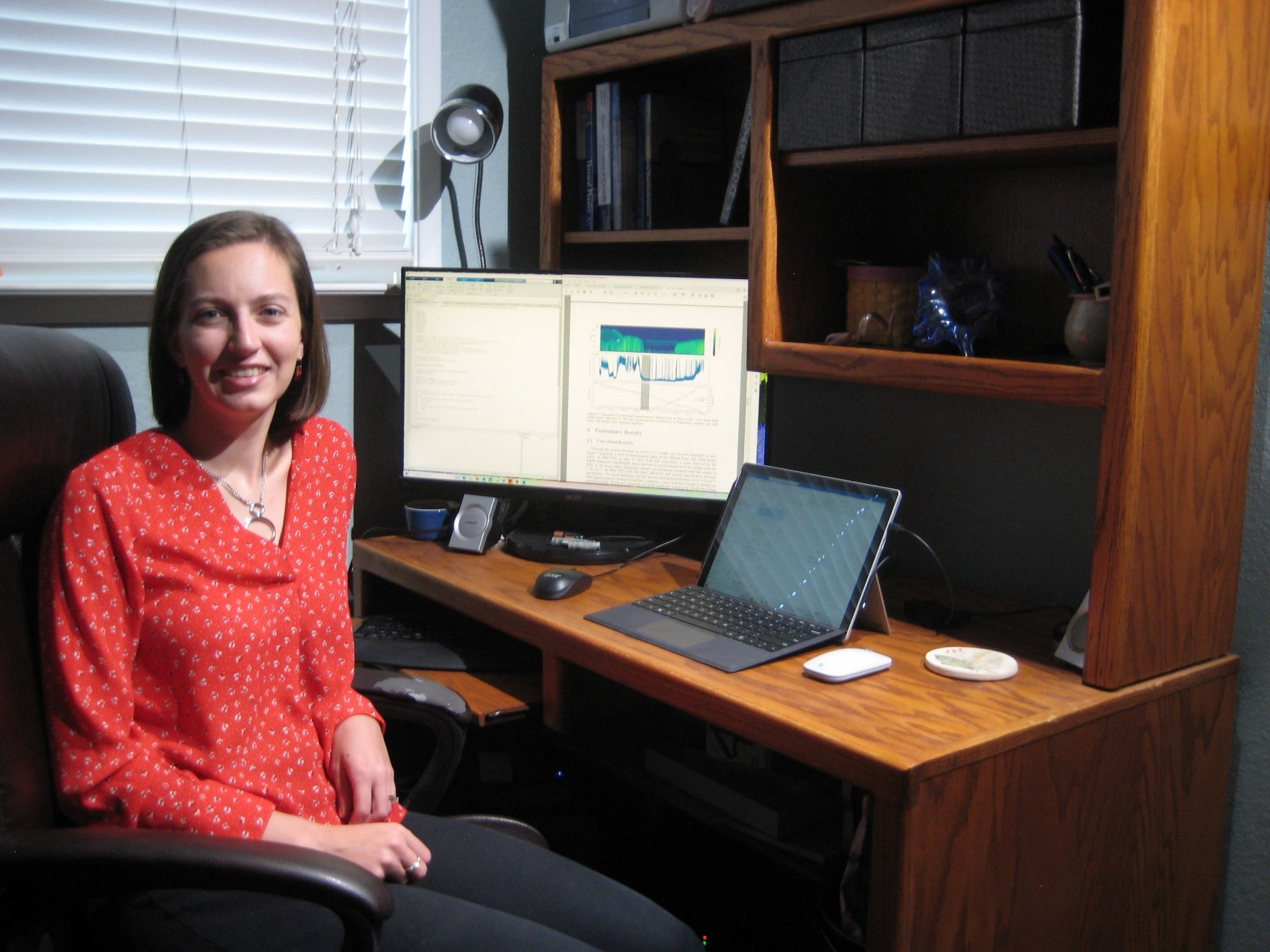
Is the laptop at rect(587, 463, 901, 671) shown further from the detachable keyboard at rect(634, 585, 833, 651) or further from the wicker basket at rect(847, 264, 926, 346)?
the wicker basket at rect(847, 264, 926, 346)

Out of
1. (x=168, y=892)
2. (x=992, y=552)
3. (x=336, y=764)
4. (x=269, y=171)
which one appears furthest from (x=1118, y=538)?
(x=269, y=171)

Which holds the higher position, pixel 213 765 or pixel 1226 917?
pixel 213 765

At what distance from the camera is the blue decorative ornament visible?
1.52 meters

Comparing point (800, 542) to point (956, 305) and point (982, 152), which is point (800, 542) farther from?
point (982, 152)

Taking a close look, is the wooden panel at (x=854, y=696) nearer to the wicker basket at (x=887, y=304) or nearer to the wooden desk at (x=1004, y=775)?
the wooden desk at (x=1004, y=775)

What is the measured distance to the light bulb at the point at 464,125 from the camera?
2.09 meters

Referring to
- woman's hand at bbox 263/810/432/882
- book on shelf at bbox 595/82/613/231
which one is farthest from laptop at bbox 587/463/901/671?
book on shelf at bbox 595/82/613/231

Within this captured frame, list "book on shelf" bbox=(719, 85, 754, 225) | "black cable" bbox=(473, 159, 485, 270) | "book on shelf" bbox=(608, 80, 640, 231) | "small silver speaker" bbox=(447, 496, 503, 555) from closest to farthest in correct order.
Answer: "book on shelf" bbox=(719, 85, 754, 225) → "small silver speaker" bbox=(447, 496, 503, 555) → "book on shelf" bbox=(608, 80, 640, 231) → "black cable" bbox=(473, 159, 485, 270)

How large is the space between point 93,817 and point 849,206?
129 cm

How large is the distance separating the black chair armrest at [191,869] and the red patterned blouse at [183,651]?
0.42 ft

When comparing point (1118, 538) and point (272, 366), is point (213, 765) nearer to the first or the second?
point (272, 366)

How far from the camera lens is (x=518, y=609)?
1.61 meters

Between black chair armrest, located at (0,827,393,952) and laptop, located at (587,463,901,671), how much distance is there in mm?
528

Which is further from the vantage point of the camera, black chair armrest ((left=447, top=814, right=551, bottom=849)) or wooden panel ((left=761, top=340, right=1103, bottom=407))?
black chair armrest ((left=447, top=814, right=551, bottom=849))
